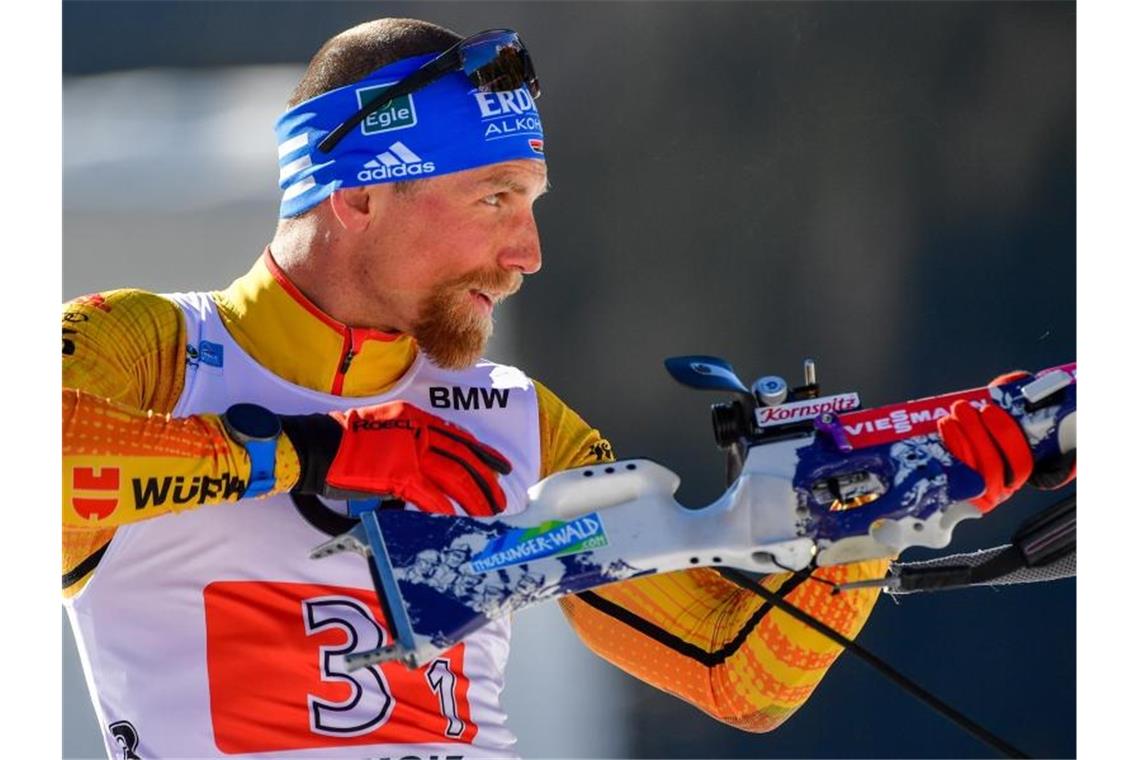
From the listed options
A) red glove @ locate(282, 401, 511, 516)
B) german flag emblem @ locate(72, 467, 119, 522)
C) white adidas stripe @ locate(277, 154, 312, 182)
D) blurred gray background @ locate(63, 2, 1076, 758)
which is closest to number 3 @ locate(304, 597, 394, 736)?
red glove @ locate(282, 401, 511, 516)

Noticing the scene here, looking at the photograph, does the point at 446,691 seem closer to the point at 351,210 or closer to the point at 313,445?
the point at 313,445

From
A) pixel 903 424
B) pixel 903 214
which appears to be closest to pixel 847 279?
pixel 903 214

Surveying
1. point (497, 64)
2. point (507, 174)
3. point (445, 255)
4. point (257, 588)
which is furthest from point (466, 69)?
point (257, 588)

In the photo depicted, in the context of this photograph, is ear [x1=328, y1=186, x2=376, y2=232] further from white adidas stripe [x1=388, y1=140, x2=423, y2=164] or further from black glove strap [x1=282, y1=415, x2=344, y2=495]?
black glove strap [x1=282, y1=415, x2=344, y2=495]

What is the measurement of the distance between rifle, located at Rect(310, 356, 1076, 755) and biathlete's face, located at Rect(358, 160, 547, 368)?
0.65 meters

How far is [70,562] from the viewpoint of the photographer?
6.64 ft

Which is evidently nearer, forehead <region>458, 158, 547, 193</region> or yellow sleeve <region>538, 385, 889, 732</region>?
yellow sleeve <region>538, 385, 889, 732</region>

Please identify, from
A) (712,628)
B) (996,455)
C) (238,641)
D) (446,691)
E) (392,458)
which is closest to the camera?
(996,455)

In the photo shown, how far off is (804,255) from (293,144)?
1.11m

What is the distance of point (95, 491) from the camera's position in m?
1.78

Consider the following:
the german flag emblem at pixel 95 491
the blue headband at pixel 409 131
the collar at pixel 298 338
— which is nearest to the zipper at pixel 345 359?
the collar at pixel 298 338

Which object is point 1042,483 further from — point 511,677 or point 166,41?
point 166,41

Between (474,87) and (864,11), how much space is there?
1111mm

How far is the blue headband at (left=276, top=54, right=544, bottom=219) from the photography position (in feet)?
7.44
